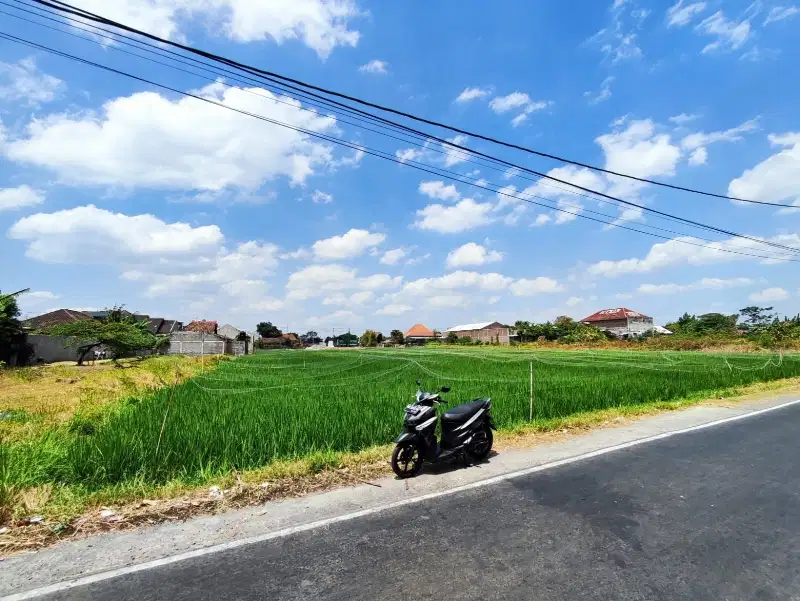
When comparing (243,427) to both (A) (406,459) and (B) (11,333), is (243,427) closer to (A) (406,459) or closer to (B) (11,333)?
(A) (406,459)

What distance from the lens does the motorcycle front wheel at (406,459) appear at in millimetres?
5516

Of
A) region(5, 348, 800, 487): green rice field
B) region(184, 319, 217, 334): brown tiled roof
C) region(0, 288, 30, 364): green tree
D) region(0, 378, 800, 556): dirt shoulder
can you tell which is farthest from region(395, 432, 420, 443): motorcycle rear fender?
region(184, 319, 217, 334): brown tiled roof

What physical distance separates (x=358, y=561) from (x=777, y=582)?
3.13 meters

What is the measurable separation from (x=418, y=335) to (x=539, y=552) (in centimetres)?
10562

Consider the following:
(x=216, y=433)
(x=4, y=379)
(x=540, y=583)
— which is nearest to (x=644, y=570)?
(x=540, y=583)

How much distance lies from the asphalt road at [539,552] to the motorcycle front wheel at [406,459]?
88cm

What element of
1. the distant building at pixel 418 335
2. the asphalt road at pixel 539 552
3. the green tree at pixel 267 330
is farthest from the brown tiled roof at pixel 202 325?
the asphalt road at pixel 539 552

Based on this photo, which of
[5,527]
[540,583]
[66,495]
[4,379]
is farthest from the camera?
[4,379]

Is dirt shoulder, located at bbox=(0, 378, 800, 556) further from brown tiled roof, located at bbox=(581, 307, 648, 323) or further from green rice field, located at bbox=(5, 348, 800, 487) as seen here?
brown tiled roof, located at bbox=(581, 307, 648, 323)

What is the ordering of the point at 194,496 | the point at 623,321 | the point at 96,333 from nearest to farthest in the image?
the point at 194,496 → the point at 96,333 → the point at 623,321

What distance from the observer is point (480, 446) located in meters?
6.35

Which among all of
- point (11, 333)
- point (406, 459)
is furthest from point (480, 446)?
point (11, 333)

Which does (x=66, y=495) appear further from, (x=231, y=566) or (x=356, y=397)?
(x=356, y=397)

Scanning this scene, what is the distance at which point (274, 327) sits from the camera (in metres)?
101
